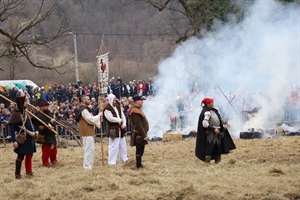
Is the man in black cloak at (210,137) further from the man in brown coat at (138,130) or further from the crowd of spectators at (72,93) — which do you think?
the crowd of spectators at (72,93)

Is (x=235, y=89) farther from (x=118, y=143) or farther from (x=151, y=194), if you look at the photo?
(x=151, y=194)

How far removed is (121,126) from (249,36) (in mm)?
8769

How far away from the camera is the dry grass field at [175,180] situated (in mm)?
10633

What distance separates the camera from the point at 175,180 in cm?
1190

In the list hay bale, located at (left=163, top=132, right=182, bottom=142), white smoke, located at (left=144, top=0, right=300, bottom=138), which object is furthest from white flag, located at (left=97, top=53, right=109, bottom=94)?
hay bale, located at (left=163, top=132, right=182, bottom=142)

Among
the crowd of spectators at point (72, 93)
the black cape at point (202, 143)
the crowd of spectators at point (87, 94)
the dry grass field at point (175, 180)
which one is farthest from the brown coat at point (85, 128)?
the crowd of spectators at point (72, 93)

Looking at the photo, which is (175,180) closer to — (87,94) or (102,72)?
(102,72)

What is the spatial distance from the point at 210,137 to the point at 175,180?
320cm

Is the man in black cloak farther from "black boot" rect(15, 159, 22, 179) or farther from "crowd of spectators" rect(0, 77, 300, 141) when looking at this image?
"crowd of spectators" rect(0, 77, 300, 141)

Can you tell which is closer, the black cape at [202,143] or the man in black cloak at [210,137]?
the man in black cloak at [210,137]

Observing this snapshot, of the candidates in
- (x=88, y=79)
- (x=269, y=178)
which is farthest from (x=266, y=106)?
(x=88, y=79)

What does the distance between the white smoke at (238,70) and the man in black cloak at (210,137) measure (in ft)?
22.2

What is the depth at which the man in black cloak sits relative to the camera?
14.9 metres

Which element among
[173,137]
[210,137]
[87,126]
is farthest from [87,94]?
[210,137]
